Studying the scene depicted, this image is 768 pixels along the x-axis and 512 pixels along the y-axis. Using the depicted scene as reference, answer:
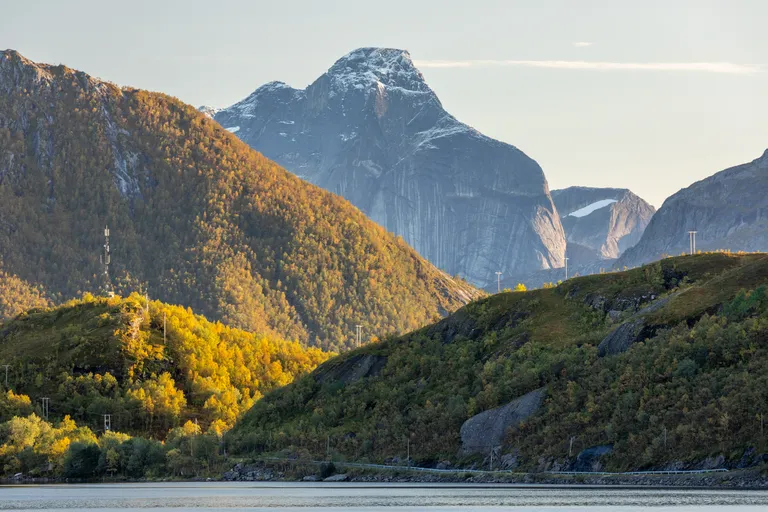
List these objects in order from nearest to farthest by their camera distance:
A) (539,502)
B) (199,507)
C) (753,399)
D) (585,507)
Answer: (585,507) < (539,502) < (199,507) < (753,399)

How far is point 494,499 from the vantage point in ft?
567

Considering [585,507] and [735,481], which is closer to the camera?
[585,507]

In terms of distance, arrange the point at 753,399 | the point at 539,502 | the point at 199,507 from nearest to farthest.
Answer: the point at 539,502, the point at 199,507, the point at 753,399

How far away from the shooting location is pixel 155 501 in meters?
194

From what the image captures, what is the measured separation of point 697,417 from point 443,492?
36.4 m

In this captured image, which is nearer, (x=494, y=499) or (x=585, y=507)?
(x=585, y=507)

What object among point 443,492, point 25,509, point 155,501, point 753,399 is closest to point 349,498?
point 443,492

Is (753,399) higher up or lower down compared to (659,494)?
higher up

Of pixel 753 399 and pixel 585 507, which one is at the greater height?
pixel 753 399

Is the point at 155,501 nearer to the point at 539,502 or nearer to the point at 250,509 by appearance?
the point at 250,509

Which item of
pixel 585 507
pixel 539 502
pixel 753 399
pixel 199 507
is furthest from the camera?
pixel 753 399

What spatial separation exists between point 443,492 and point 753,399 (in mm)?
43791

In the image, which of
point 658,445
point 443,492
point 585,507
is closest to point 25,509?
point 443,492

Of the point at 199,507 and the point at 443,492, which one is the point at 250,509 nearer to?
the point at 199,507
